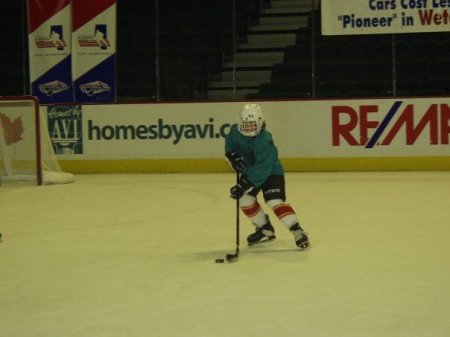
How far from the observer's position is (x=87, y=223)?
8016mm

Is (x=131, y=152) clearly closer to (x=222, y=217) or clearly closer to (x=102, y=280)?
(x=222, y=217)

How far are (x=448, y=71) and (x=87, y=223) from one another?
9209 mm

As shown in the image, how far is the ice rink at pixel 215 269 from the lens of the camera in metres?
4.25

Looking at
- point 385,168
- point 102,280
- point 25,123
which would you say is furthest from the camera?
point 385,168

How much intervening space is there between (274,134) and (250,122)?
699 cm

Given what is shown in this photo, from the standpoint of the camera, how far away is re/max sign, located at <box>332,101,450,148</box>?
1280 cm

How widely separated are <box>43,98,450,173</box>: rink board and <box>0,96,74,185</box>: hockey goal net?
4.41ft

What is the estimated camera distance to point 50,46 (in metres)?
13.0

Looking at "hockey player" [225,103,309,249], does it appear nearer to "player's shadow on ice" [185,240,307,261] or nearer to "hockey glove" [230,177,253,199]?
"hockey glove" [230,177,253,199]

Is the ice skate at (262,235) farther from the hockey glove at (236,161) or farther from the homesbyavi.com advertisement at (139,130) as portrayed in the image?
the homesbyavi.com advertisement at (139,130)

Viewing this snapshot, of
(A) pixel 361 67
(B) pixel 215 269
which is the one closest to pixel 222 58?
(A) pixel 361 67

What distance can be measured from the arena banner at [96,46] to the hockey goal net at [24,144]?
3.60 ft

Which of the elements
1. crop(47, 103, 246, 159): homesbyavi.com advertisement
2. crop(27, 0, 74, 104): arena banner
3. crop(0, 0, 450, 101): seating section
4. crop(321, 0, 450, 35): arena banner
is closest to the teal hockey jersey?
crop(47, 103, 246, 159): homesbyavi.com advertisement

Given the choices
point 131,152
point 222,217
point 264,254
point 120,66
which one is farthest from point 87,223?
point 120,66
